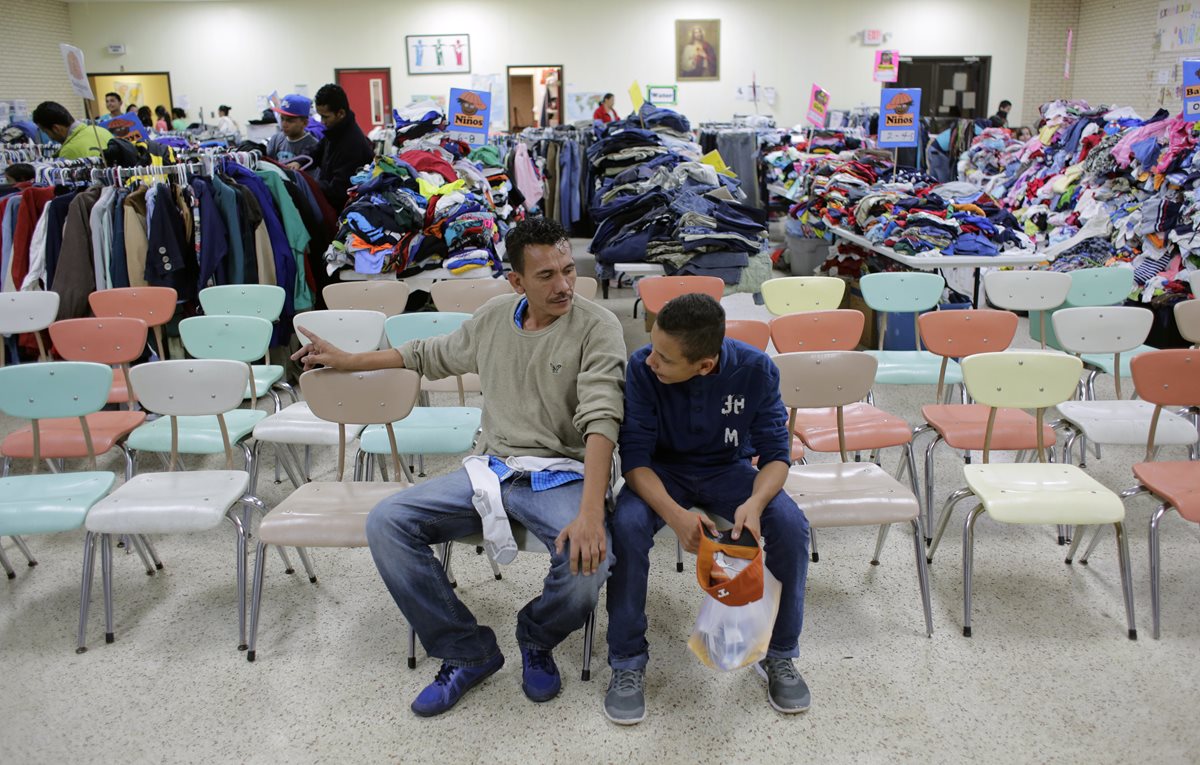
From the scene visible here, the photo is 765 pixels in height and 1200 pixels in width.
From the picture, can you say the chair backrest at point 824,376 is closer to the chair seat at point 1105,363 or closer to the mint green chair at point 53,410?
the chair seat at point 1105,363

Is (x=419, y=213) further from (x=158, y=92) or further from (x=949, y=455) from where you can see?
(x=158, y=92)

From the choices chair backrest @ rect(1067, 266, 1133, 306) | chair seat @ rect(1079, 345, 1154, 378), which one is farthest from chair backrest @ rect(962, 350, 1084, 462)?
chair backrest @ rect(1067, 266, 1133, 306)

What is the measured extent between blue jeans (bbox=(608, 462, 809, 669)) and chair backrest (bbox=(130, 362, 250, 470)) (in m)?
1.44

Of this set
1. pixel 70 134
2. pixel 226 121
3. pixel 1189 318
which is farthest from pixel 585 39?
pixel 1189 318

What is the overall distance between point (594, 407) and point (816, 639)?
1.02 meters

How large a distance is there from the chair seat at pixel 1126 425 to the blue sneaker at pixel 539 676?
206 cm

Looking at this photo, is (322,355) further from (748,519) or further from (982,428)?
(982,428)

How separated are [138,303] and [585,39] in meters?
10.2

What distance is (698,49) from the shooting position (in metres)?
13.0

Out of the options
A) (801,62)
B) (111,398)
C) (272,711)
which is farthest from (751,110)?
(272,711)

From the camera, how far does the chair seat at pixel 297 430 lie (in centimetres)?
316

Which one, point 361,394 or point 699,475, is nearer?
point 699,475

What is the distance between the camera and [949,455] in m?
4.09

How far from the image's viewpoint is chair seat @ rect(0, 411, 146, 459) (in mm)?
3178
